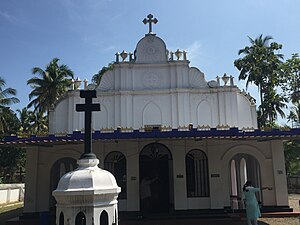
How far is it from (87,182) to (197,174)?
9917mm

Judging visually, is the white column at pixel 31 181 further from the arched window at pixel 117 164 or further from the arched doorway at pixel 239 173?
the arched doorway at pixel 239 173

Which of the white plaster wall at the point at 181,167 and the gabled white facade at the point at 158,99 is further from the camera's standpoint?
the gabled white facade at the point at 158,99

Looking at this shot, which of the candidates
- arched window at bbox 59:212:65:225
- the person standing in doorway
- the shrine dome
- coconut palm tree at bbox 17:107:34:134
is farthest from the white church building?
coconut palm tree at bbox 17:107:34:134

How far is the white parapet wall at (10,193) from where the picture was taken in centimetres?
2412

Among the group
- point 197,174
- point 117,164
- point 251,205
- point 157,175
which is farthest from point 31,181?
point 251,205

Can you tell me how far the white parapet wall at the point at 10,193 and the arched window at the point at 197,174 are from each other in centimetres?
1701

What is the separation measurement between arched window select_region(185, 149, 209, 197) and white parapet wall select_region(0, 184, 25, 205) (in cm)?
1701

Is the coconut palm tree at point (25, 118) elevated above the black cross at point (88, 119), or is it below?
above

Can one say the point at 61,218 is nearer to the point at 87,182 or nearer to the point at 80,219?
the point at 80,219

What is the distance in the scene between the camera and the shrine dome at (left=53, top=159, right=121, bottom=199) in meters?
4.25

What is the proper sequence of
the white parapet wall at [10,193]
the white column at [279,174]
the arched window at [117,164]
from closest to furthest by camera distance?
the white column at [279,174] < the arched window at [117,164] < the white parapet wall at [10,193]

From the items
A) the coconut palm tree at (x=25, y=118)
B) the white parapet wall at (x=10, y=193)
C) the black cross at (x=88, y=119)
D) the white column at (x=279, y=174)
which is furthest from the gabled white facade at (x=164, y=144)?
the coconut palm tree at (x=25, y=118)

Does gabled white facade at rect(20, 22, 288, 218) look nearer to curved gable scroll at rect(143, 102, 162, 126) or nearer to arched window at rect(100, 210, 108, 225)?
curved gable scroll at rect(143, 102, 162, 126)

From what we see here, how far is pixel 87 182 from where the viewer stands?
4.32m
